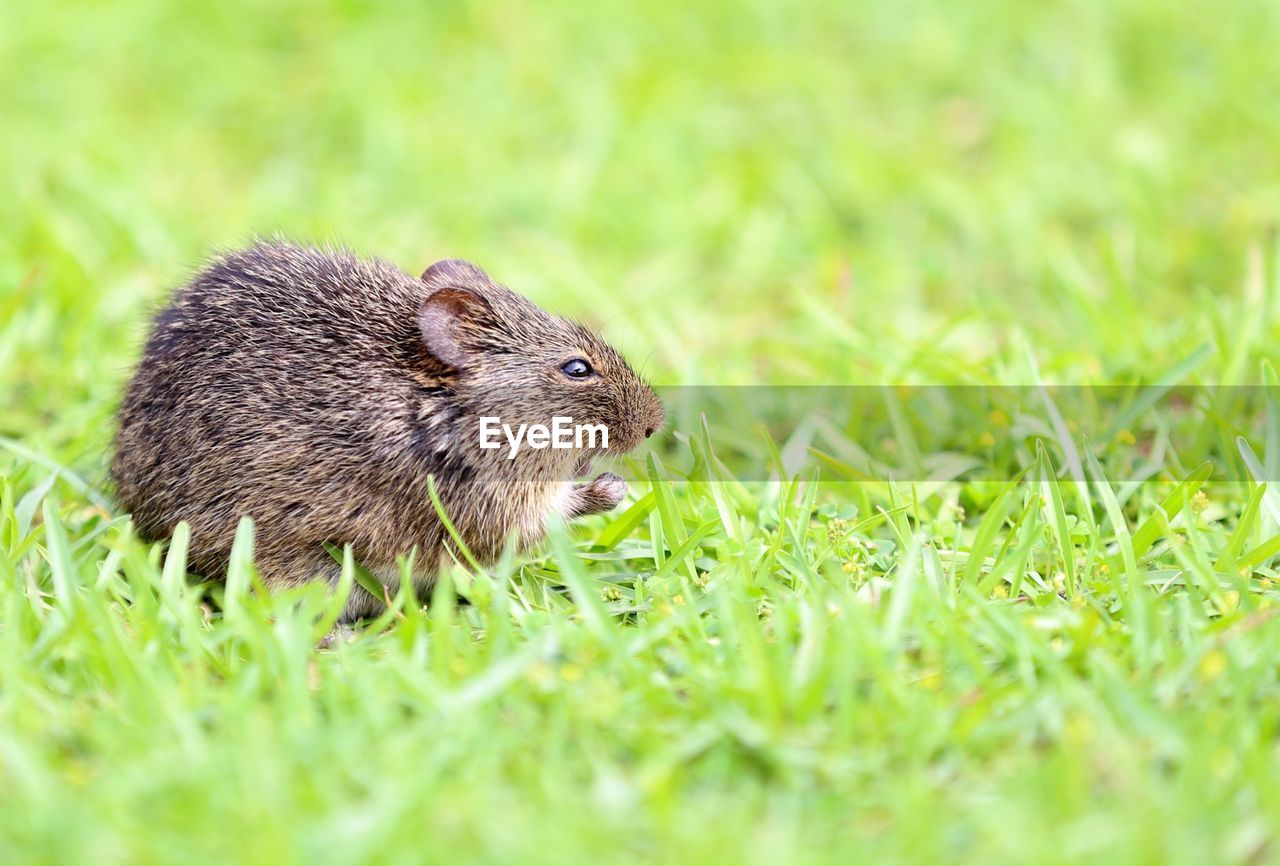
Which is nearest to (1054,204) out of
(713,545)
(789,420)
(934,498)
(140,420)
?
(789,420)

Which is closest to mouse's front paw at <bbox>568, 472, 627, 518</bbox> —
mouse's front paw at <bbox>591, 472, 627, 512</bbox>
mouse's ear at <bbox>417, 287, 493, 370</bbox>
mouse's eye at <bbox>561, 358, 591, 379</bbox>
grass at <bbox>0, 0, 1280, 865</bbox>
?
mouse's front paw at <bbox>591, 472, 627, 512</bbox>

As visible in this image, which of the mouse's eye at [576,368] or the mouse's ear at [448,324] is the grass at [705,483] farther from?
the mouse's ear at [448,324]

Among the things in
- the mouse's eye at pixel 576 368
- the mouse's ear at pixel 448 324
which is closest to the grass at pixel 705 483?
the mouse's eye at pixel 576 368

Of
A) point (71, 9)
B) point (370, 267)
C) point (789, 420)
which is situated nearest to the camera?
point (370, 267)

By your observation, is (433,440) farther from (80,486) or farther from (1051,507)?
(1051,507)

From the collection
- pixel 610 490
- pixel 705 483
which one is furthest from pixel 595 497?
pixel 705 483

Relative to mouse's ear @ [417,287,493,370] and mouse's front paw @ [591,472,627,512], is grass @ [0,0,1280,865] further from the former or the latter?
mouse's ear @ [417,287,493,370]
